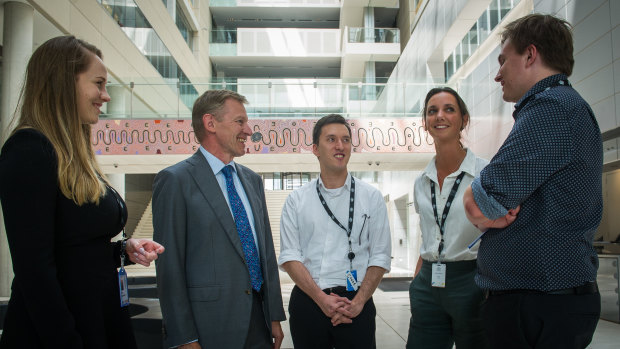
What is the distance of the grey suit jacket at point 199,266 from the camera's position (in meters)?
1.86

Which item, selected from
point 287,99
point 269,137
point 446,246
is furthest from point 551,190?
point 287,99

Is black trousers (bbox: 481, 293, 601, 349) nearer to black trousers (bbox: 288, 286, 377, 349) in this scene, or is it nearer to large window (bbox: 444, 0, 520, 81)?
black trousers (bbox: 288, 286, 377, 349)

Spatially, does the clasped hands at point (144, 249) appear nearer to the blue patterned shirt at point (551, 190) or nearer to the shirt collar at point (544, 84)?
the blue patterned shirt at point (551, 190)

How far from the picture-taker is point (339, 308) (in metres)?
2.17

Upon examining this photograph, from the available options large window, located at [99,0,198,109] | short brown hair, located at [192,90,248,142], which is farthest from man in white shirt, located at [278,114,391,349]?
large window, located at [99,0,198,109]

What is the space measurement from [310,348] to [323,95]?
11839 mm

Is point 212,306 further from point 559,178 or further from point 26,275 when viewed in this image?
point 559,178

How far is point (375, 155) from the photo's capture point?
1401cm

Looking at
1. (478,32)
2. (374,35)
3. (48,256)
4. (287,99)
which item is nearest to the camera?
(48,256)

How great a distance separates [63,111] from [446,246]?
1.64 metres

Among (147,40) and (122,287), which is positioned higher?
(147,40)

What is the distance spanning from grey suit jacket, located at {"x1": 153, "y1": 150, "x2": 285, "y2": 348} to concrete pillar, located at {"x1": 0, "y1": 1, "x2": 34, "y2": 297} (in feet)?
28.1

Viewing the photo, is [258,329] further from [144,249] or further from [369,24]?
[369,24]

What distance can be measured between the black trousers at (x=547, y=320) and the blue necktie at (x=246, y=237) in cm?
101
